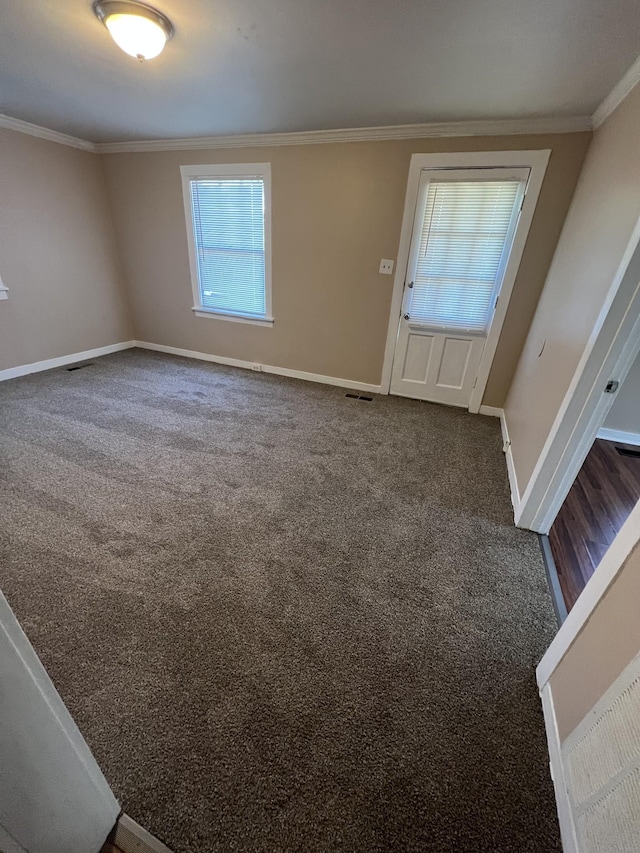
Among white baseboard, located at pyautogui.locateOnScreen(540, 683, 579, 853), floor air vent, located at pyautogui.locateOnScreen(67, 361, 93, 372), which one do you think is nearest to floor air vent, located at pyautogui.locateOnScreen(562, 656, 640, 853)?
white baseboard, located at pyautogui.locateOnScreen(540, 683, 579, 853)

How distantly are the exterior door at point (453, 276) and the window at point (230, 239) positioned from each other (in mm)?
1572

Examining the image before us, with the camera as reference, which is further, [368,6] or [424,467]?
[424,467]

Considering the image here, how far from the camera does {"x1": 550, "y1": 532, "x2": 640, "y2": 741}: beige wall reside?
2.78ft

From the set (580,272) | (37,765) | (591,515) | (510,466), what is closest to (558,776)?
(37,765)

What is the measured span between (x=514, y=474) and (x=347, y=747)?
1.87m

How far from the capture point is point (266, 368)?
4121mm

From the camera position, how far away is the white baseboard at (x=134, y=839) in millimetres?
841

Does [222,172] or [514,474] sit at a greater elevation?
[222,172]

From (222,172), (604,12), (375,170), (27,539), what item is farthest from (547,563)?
(222,172)

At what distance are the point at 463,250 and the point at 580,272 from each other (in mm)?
1228

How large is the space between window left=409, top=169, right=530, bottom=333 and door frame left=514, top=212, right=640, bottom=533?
5.48 ft

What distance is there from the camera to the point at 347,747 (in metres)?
1.05

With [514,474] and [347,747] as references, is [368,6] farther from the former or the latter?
[347,747]

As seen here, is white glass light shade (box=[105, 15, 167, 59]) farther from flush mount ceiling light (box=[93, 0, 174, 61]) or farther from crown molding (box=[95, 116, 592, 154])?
crown molding (box=[95, 116, 592, 154])
